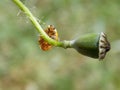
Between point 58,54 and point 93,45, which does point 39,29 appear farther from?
point 58,54

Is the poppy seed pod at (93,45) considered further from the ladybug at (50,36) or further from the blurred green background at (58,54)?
the blurred green background at (58,54)

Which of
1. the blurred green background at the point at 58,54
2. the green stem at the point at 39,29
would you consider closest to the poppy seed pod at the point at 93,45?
the green stem at the point at 39,29

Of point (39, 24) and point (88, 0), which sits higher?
point (88, 0)

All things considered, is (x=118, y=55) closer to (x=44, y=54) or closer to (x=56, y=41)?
(x=44, y=54)

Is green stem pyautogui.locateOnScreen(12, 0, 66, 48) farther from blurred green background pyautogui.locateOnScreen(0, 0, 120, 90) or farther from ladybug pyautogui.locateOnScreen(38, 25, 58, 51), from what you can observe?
blurred green background pyautogui.locateOnScreen(0, 0, 120, 90)

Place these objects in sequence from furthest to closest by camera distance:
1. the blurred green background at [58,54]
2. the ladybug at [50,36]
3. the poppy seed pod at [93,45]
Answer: the blurred green background at [58,54] < the ladybug at [50,36] < the poppy seed pod at [93,45]

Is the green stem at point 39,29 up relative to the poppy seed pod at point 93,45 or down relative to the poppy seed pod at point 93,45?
up

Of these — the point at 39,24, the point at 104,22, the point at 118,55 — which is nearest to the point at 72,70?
the point at 118,55

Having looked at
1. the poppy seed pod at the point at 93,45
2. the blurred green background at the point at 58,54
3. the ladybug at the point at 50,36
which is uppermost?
the blurred green background at the point at 58,54
